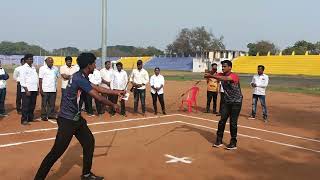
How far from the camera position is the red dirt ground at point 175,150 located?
23.1 ft

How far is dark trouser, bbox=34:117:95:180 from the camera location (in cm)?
604

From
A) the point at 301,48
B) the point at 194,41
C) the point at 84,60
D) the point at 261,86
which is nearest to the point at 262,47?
the point at 301,48

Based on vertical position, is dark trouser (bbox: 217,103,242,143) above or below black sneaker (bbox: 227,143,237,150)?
above

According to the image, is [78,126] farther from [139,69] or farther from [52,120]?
[139,69]

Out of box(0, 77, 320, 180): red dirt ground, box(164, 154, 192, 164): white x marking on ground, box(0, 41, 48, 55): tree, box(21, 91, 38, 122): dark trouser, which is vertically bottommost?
box(0, 77, 320, 180): red dirt ground

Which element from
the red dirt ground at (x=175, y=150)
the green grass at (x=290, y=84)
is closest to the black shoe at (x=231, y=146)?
the red dirt ground at (x=175, y=150)

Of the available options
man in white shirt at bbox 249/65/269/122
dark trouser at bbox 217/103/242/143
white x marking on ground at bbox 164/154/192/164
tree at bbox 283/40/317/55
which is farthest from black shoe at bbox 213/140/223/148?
tree at bbox 283/40/317/55

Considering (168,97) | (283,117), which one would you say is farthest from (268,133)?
(168,97)

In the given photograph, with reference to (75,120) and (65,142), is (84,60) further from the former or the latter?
(65,142)

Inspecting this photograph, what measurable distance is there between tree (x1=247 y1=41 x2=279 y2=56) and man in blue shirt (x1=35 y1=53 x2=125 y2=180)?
222 ft

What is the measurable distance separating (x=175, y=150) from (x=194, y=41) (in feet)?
270

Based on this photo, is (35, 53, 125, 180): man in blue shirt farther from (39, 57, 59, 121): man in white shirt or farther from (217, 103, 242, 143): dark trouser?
(39, 57, 59, 121): man in white shirt

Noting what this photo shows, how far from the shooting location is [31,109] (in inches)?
462

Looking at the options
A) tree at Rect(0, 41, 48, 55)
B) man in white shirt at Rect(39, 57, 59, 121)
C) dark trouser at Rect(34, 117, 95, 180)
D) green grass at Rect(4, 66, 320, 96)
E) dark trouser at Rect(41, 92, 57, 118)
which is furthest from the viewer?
tree at Rect(0, 41, 48, 55)
